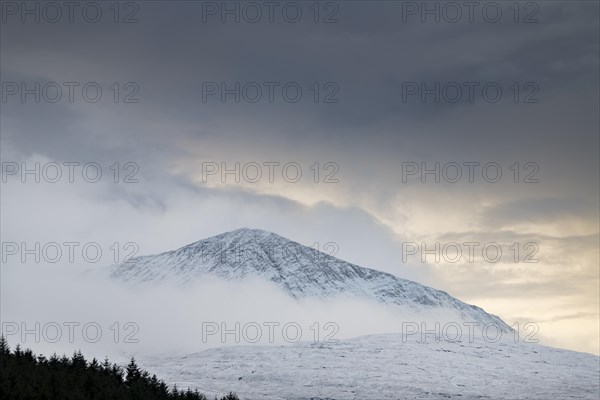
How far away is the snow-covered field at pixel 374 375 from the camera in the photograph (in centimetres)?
14400

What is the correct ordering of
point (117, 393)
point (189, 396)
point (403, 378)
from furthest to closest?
point (403, 378) < point (189, 396) < point (117, 393)

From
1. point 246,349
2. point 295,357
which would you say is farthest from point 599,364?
point 246,349

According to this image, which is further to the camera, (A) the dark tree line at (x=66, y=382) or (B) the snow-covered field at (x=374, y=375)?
(B) the snow-covered field at (x=374, y=375)

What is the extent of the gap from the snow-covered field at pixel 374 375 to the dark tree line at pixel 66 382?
85597 millimetres

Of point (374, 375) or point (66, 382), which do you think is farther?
point (374, 375)

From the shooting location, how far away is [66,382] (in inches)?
1474

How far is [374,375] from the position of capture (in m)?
163

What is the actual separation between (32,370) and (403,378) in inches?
5190

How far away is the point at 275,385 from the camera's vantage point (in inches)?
5974

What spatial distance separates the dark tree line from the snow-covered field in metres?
85.6

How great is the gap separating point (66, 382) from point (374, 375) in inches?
5210

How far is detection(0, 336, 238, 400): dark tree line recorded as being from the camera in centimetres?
3256

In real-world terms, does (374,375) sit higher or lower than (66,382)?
higher

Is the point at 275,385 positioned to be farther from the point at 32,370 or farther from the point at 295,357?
the point at 32,370
